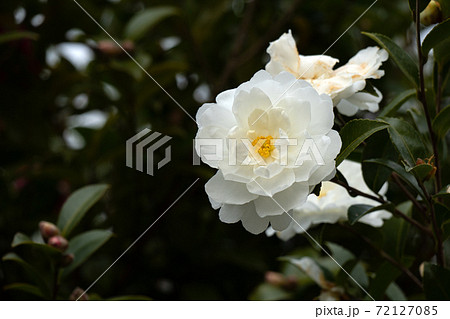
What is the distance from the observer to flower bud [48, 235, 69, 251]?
34.4 inches

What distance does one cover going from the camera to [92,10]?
1.50 metres

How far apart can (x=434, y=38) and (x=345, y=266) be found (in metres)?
0.38

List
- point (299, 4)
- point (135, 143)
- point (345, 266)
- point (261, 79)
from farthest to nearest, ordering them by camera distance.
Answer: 1. point (299, 4)
2. point (135, 143)
3. point (345, 266)
4. point (261, 79)

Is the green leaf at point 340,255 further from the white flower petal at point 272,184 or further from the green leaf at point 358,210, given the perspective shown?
the white flower petal at point 272,184

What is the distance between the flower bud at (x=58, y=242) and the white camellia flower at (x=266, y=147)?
0.36m

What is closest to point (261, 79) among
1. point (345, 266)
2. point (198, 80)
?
point (345, 266)

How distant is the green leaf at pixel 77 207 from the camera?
0.95m

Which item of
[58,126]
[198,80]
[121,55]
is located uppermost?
[121,55]

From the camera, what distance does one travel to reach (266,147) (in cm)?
64

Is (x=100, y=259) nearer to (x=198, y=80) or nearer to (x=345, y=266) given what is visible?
(x=198, y=80)
